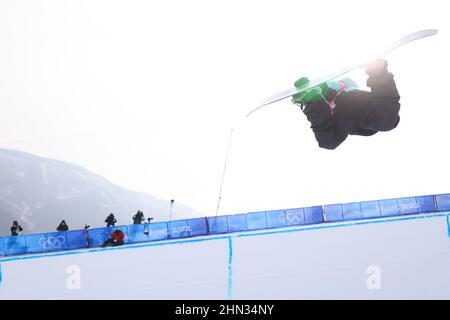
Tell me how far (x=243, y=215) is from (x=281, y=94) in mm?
21502

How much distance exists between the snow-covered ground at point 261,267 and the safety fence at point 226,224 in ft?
32.1

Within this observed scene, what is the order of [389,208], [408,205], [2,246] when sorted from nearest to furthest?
[2,246] → [389,208] → [408,205]

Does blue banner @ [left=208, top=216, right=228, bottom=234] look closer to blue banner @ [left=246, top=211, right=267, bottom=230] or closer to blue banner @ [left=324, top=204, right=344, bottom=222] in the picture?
blue banner @ [left=246, top=211, right=267, bottom=230]

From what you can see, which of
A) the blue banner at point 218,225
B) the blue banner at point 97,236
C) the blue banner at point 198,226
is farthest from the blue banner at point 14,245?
the blue banner at point 218,225

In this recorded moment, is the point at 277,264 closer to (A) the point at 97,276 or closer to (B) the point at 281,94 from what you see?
(A) the point at 97,276

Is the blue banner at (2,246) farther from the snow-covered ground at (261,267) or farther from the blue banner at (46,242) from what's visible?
the snow-covered ground at (261,267)

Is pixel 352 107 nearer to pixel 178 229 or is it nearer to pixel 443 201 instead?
pixel 178 229

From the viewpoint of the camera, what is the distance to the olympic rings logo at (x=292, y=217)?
2378 cm

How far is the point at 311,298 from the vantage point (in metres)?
10.2

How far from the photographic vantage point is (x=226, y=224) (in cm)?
2361

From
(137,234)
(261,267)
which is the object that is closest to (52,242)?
(137,234)

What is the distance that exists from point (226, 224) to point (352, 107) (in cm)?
2152
